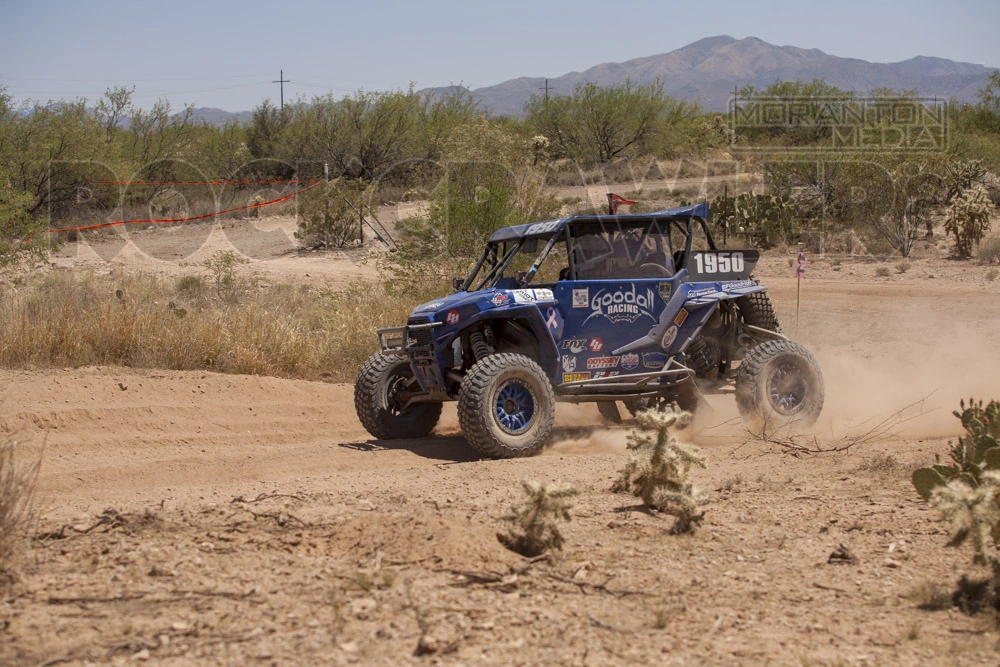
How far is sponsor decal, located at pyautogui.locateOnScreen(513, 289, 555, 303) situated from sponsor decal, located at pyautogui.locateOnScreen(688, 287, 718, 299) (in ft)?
4.71

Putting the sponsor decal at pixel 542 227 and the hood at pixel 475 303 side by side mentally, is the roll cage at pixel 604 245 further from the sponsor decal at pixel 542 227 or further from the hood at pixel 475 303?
the hood at pixel 475 303

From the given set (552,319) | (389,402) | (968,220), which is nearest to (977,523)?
(552,319)

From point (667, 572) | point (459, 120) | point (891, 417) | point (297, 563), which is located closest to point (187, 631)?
point (297, 563)

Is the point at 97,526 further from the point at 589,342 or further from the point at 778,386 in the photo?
the point at 778,386

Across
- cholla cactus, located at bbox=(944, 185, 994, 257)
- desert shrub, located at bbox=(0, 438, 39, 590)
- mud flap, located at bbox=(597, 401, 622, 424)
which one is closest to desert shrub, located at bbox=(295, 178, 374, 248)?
cholla cactus, located at bbox=(944, 185, 994, 257)

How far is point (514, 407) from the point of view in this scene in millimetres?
8414

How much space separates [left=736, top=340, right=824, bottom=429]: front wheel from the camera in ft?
30.2

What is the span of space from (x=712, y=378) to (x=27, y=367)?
756 cm

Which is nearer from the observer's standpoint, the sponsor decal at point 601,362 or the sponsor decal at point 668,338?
the sponsor decal at point 601,362

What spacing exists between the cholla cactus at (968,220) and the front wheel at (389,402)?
17585mm

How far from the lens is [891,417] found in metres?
9.81

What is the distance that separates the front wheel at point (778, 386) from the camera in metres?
9.21

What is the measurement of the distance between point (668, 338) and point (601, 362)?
715 mm

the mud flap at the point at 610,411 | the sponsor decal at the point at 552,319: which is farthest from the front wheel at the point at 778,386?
the sponsor decal at the point at 552,319
